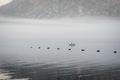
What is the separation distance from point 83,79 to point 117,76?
8.56 metres

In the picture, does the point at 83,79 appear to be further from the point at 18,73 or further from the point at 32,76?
the point at 18,73

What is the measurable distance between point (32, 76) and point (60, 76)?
668 cm

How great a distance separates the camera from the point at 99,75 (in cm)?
7369

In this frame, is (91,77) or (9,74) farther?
(9,74)

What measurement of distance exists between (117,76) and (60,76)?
13429mm

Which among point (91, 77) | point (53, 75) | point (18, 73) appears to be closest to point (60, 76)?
point (53, 75)

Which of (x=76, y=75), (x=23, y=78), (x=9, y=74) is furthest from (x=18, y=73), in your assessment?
(x=76, y=75)

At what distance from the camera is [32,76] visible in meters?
72.2

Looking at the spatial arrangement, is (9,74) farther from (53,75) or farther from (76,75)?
(76,75)

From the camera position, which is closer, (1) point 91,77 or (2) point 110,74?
(1) point 91,77

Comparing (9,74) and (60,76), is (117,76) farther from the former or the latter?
(9,74)

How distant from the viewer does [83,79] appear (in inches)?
2699

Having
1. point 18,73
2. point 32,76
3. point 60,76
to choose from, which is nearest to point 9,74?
point 18,73

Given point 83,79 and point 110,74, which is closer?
point 83,79
